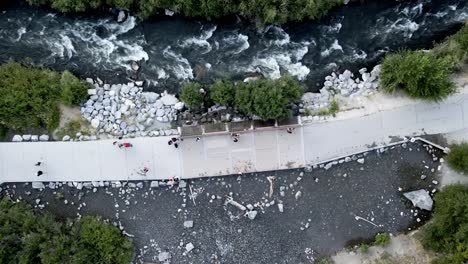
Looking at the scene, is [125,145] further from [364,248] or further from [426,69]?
[426,69]

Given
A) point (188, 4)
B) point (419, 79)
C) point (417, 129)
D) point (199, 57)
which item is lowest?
point (417, 129)

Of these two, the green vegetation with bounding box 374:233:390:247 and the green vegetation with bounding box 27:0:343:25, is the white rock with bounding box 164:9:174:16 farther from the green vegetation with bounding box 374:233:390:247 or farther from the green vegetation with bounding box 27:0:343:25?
the green vegetation with bounding box 374:233:390:247

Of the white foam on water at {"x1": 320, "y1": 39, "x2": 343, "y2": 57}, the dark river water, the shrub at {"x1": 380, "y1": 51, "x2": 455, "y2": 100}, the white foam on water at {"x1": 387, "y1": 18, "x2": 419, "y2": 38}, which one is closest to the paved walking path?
the shrub at {"x1": 380, "y1": 51, "x2": 455, "y2": 100}

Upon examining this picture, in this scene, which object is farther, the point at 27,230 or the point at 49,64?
the point at 49,64

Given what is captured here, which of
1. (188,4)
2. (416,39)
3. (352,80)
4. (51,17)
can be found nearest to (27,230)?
(51,17)

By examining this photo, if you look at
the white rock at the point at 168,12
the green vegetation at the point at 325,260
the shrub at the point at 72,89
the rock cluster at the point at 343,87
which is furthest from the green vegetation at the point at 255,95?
the green vegetation at the point at 325,260

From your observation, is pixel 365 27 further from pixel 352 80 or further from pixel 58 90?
pixel 58 90

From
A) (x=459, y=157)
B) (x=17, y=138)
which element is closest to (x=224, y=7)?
(x=17, y=138)
